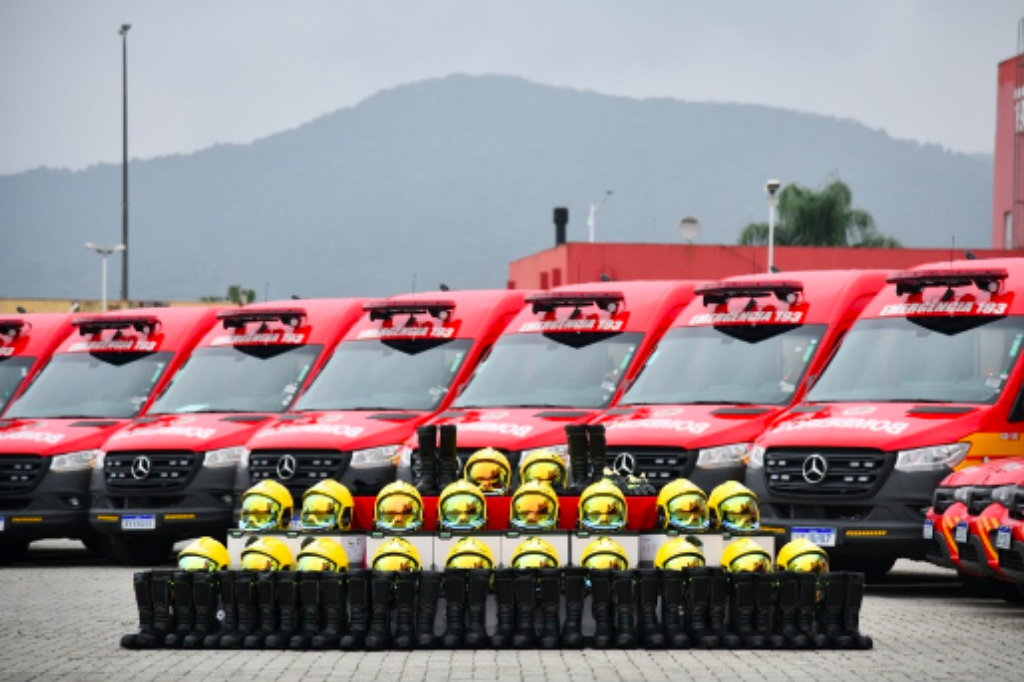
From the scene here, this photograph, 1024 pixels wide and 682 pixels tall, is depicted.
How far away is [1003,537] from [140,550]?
1026 centimetres

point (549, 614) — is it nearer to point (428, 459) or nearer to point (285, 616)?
point (285, 616)

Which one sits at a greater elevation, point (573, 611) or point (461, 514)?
point (461, 514)

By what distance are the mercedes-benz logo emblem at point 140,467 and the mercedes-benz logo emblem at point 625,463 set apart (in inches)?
204

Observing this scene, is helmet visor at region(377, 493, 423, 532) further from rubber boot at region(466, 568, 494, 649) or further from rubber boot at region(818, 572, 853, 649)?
rubber boot at region(818, 572, 853, 649)

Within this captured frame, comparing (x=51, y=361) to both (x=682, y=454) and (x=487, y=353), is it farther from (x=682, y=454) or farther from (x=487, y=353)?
(x=682, y=454)

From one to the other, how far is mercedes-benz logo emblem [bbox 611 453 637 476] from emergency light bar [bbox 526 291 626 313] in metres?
3.03

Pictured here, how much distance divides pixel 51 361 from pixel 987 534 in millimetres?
12204

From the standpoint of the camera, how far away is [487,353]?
2105cm

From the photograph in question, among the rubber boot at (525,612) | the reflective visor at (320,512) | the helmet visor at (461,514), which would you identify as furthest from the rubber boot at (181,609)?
the rubber boot at (525,612)

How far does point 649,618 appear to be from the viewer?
495 inches

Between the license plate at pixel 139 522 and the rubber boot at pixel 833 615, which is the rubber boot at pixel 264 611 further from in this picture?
the license plate at pixel 139 522

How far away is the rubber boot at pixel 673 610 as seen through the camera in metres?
12.5

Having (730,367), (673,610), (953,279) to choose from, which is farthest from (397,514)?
(953,279)

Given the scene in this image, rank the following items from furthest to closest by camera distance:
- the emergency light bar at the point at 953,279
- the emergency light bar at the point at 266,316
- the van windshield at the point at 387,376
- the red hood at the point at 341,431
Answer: the emergency light bar at the point at 266,316 → the van windshield at the point at 387,376 → the red hood at the point at 341,431 → the emergency light bar at the point at 953,279
